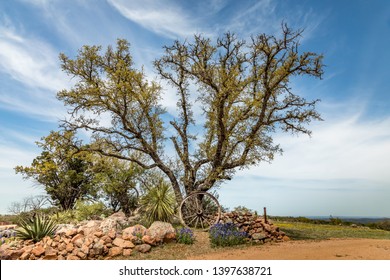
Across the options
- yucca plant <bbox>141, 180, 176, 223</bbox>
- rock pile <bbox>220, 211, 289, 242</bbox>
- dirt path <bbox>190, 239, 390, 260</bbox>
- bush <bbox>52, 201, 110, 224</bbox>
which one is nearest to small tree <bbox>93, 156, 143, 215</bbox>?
bush <bbox>52, 201, 110, 224</bbox>

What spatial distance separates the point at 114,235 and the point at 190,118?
37.6 ft

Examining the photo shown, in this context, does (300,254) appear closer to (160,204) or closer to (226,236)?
(226,236)

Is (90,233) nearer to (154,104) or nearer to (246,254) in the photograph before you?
(246,254)

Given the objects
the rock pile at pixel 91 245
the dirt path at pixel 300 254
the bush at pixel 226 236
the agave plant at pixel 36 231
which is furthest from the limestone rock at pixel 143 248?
the agave plant at pixel 36 231

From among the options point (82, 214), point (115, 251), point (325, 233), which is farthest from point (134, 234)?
point (325, 233)

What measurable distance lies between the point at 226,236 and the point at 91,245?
568cm

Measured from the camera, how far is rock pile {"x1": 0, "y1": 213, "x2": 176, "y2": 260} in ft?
40.4

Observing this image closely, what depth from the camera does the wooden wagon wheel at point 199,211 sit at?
18375 millimetres

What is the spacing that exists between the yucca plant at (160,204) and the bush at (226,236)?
3692mm

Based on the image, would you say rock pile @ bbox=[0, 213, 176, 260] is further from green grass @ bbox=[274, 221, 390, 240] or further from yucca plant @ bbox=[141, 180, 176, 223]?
green grass @ bbox=[274, 221, 390, 240]

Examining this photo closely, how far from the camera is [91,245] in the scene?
490 inches

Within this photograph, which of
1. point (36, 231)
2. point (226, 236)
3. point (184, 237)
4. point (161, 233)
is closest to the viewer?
point (161, 233)

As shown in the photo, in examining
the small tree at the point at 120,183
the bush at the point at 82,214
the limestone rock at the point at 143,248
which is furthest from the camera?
the small tree at the point at 120,183

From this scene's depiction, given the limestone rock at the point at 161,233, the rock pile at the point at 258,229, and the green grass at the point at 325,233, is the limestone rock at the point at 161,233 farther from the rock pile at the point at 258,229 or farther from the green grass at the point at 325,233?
the green grass at the point at 325,233
